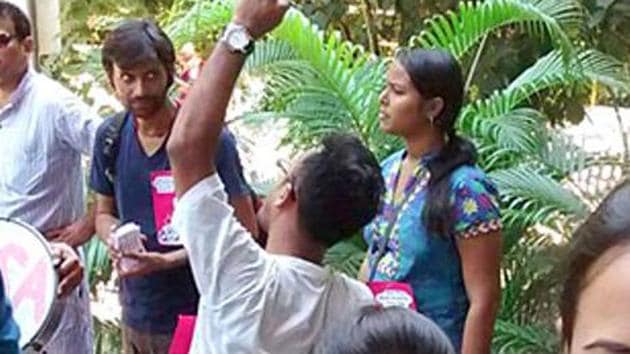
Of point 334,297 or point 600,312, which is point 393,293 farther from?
point 600,312

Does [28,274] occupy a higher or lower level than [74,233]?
higher

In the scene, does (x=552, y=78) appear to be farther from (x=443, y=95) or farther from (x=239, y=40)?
(x=239, y=40)

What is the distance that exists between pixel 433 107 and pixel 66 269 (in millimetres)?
979

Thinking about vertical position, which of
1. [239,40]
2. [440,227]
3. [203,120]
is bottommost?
[440,227]

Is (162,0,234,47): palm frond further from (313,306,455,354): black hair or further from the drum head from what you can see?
(313,306,455,354): black hair

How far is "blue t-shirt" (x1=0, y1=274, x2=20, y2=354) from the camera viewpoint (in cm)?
153

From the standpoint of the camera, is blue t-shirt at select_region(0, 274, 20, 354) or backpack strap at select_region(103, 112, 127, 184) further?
backpack strap at select_region(103, 112, 127, 184)

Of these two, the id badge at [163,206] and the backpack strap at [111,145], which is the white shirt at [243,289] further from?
the backpack strap at [111,145]

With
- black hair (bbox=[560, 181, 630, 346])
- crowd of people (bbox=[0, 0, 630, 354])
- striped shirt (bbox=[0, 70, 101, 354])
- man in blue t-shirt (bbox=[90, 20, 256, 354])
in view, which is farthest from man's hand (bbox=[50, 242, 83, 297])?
black hair (bbox=[560, 181, 630, 346])

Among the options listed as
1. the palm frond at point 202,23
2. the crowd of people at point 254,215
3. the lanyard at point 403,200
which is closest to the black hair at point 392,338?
the crowd of people at point 254,215

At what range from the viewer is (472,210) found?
2.34 metres

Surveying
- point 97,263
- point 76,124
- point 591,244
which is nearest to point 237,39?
point 591,244

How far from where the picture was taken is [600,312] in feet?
2.52

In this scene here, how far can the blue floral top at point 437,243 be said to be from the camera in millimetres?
2344
